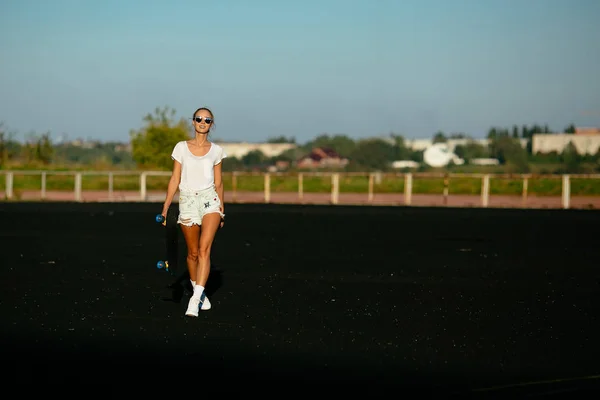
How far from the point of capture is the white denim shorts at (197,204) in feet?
31.0

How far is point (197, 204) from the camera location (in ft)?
31.0

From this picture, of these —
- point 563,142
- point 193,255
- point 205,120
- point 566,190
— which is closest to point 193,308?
point 193,255

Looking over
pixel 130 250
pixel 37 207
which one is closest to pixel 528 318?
pixel 130 250

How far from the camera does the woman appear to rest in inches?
369

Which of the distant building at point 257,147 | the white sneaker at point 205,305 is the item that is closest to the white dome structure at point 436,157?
the distant building at point 257,147

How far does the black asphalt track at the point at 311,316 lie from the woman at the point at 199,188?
58 cm

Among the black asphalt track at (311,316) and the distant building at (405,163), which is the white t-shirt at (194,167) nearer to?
the black asphalt track at (311,316)

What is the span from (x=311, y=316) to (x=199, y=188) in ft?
4.91

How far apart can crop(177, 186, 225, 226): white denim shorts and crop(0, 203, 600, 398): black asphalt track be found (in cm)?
87

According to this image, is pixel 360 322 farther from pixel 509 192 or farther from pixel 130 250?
pixel 509 192

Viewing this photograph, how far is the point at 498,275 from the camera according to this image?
1355 cm

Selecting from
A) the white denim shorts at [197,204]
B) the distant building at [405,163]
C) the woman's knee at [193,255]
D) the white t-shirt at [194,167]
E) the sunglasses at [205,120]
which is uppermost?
the distant building at [405,163]

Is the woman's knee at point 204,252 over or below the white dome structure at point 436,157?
below

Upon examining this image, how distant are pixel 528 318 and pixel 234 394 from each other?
423 cm
